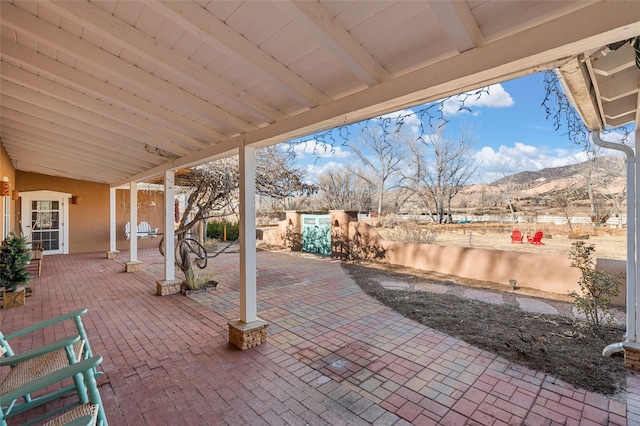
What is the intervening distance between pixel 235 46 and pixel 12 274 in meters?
5.62

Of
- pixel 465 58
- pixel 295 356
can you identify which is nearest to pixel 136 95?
pixel 465 58

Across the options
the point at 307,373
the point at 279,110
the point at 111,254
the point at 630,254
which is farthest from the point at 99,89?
the point at 111,254

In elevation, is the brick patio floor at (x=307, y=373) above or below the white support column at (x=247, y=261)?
below

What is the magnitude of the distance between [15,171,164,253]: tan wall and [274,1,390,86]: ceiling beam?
9751 mm

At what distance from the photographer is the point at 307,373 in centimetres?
277

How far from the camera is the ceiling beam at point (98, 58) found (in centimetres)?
184

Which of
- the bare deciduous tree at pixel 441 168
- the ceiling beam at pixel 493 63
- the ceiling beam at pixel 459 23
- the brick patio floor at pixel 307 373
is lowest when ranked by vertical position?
the brick patio floor at pixel 307 373

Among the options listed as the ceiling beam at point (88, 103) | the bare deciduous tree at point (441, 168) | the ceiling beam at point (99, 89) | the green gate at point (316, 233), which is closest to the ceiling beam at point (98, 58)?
the ceiling beam at point (99, 89)

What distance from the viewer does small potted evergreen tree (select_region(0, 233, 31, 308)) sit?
4699 mm

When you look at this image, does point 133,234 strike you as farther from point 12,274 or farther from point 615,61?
point 615,61

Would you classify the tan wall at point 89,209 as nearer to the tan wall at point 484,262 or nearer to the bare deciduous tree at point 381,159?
the tan wall at point 484,262

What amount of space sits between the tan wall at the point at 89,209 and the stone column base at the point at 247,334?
8089 millimetres

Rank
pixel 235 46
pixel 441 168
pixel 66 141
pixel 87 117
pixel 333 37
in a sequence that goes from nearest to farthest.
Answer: pixel 333 37 < pixel 235 46 < pixel 87 117 < pixel 66 141 < pixel 441 168

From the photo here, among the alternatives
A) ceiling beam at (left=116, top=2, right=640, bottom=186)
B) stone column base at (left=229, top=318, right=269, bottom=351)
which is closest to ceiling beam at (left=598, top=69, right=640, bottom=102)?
ceiling beam at (left=116, top=2, right=640, bottom=186)
